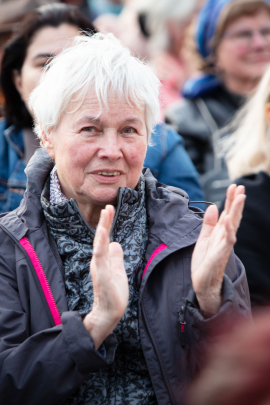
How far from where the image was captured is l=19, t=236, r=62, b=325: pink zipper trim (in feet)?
6.82

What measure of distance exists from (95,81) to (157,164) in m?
1.38

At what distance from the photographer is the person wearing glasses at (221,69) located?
438 centimetres

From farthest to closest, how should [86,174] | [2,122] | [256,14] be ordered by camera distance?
[256,14]
[2,122]
[86,174]

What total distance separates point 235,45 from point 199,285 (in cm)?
323

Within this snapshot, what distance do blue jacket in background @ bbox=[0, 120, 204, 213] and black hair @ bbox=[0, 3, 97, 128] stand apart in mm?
209

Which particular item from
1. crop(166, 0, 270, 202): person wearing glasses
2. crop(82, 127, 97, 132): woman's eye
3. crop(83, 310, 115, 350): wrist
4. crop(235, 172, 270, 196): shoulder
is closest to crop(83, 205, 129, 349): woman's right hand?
crop(83, 310, 115, 350): wrist

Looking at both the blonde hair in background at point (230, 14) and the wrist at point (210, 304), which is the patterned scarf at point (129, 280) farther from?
the blonde hair in background at point (230, 14)

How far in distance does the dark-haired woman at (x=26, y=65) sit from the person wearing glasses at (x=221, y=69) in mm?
1191

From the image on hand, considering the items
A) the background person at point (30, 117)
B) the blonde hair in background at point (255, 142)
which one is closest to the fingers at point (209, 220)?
the blonde hair in background at point (255, 142)

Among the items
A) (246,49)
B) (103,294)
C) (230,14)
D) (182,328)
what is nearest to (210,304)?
(182,328)

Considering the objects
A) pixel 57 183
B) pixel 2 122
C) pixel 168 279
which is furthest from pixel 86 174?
pixel 2 122

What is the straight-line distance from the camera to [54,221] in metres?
2.23

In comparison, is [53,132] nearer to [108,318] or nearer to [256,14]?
[108,318]

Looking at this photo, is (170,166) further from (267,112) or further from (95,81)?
(95,81)
